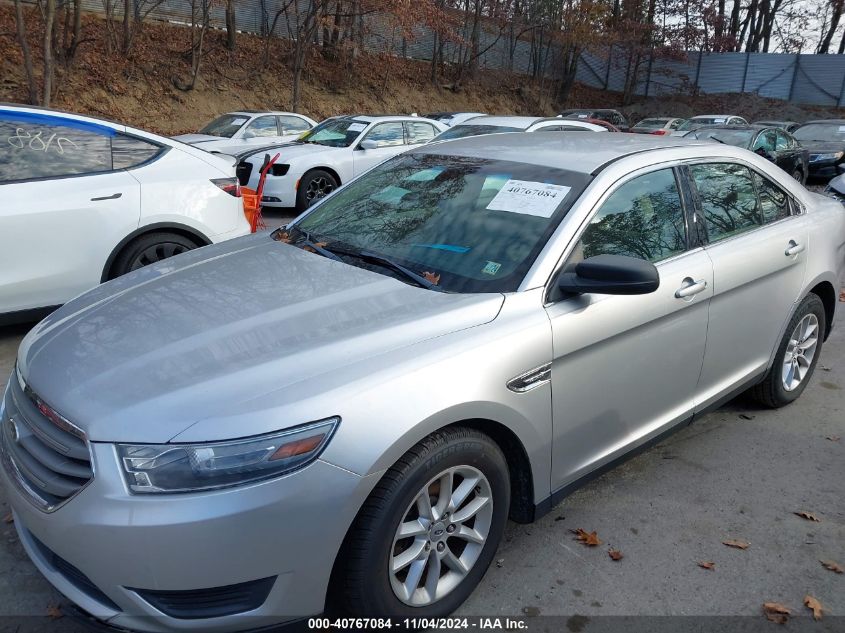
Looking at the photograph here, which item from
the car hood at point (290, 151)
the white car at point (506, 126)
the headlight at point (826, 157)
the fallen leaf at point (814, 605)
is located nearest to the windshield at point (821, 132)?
the headlight at point (826, 157)

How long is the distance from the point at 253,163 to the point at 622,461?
9.10m

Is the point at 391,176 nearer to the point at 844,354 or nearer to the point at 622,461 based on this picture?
the point at 622,461

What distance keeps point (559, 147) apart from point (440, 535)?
2.03 m

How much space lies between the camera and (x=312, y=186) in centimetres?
1087

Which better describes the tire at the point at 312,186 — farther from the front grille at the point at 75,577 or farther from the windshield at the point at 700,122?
the windshield at the point at 700,122

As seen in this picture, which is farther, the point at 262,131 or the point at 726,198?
the point at 262,131

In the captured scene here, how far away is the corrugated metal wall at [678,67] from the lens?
1250 inches

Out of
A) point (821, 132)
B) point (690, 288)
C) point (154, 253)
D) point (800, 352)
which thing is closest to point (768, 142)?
point (821, 132)

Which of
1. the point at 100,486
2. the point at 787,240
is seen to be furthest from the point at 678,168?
the point at 100,486

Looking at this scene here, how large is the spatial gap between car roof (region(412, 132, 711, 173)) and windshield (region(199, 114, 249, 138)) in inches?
420

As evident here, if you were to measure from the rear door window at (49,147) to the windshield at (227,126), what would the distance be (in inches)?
345

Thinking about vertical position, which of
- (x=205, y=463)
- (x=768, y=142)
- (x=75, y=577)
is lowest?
(x=75, y=577)

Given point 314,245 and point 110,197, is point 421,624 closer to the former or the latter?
point 314,245

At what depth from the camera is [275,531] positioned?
1.97 metres
